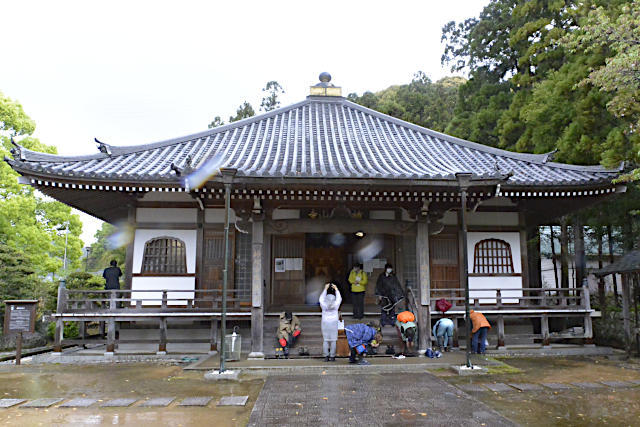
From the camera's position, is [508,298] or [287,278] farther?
[287,278]

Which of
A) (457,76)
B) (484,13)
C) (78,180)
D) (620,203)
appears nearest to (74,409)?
(78,180)

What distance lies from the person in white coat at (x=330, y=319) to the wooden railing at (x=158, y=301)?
8.40 feet

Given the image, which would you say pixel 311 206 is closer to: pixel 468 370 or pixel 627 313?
pixel 468 370

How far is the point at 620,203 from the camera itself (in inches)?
582

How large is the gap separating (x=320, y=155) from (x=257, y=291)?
4.60 m

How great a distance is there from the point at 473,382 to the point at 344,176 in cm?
493

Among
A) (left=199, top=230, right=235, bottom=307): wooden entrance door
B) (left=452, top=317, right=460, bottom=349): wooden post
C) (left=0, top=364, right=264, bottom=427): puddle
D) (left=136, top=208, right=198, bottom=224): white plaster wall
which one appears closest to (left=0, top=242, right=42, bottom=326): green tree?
(left=0, top=364, right=264, bottom=427): puddle

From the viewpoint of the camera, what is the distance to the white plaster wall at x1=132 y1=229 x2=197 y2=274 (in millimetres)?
12727

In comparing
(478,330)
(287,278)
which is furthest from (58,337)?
(478,330)

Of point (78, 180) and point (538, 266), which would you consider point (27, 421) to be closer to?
point (78, 180)

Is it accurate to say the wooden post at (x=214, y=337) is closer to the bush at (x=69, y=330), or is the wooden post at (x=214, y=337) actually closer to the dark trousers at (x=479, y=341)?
the dark trousers at (x=479, y=341)

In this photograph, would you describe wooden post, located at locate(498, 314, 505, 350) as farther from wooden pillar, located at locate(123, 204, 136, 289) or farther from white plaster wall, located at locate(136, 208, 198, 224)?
wooden pillar, located at locate(123, 204, 136, 289)

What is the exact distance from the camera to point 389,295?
11.8 m

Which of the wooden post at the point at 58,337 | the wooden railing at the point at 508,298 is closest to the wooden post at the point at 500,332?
the wooden railing at the point at 508,298
